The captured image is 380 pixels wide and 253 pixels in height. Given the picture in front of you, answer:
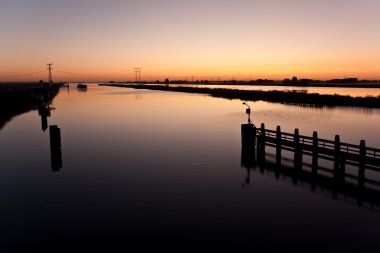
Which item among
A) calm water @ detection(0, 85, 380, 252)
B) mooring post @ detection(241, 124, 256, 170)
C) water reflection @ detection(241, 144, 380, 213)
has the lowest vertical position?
calm water @ detection(0, 85, 380, 252)

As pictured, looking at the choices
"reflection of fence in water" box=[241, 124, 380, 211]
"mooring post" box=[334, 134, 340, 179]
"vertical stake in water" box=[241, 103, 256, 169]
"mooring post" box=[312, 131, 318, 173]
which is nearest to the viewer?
"reflection of fence in water" box=[241, 124, 380, 211]

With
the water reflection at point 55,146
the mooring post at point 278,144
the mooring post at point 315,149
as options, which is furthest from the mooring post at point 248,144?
the water reflection at point 55,146

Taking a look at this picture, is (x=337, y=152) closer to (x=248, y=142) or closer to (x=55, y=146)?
(x=248, y=142)

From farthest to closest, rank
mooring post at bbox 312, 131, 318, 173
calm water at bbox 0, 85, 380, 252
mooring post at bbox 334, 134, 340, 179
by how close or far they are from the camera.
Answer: mooring post at bbox 312, 131, 318, 173 → mooring post at bbox 334, 134, 340, 179 → calm water at bbox 0, 85, 380, 252

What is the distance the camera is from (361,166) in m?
19.5

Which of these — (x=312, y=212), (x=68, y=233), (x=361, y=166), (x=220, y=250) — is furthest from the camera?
(x=361, y=166)

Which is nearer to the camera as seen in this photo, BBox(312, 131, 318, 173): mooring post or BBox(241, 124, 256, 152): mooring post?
BBox(312, 131, 318, 173): mooring post

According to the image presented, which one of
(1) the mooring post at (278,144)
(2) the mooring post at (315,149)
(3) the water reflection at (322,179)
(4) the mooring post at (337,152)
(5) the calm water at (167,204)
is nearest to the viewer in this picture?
(5) the calm water at (167,204)

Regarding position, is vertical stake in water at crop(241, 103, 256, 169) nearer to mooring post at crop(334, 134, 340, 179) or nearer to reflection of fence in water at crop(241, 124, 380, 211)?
reflection of fence in water at crop(241, 124, 380, 211)

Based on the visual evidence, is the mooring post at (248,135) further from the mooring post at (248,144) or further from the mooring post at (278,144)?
the mooring post at (278,144)

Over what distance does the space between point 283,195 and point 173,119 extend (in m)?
39.6

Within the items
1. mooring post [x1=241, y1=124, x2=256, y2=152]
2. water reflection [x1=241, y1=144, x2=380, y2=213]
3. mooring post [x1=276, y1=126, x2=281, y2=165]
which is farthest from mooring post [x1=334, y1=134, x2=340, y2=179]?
mooring post [x1=241, y1=124, x2=256, y2=152]

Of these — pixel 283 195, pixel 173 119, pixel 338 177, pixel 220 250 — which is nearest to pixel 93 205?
pixel 220 250

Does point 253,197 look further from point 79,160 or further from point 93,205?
point 79,160
